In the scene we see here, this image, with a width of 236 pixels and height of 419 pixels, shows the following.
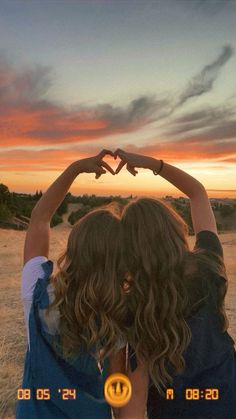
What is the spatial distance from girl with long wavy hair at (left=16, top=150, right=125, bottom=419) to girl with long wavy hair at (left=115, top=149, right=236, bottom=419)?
2.8 inches

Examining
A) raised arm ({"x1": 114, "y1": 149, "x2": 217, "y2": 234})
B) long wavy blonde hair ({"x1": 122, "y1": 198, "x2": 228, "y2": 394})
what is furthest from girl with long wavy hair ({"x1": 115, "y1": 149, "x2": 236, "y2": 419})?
raised arm ({"x1": 114, "y1": 149, "x2": 217, "y2": 234})

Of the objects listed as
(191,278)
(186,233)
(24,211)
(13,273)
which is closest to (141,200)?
(186,233)

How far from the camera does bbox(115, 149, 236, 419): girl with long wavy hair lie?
1762mm

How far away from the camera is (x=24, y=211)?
62.9ft

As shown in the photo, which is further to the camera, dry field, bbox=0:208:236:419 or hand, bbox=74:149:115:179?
dry field, bbox=0:208:236:419

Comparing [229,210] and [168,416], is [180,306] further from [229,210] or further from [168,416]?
[229,210]

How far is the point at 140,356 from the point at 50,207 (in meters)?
0.71

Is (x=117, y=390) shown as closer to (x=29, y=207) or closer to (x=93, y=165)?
(x=93, y=165)

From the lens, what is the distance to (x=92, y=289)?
5.73ft

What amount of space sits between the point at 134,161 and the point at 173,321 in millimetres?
719

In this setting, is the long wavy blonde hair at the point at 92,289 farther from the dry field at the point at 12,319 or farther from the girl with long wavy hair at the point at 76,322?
the dry field at the point at 12,319

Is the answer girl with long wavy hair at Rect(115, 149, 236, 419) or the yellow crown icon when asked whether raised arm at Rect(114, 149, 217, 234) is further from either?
the yellow crown icon

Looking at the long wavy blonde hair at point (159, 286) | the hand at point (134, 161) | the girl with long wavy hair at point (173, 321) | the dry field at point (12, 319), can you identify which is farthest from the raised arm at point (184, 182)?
the dry field at point (12, 319)

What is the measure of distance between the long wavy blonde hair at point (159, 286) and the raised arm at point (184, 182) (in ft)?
1.22
